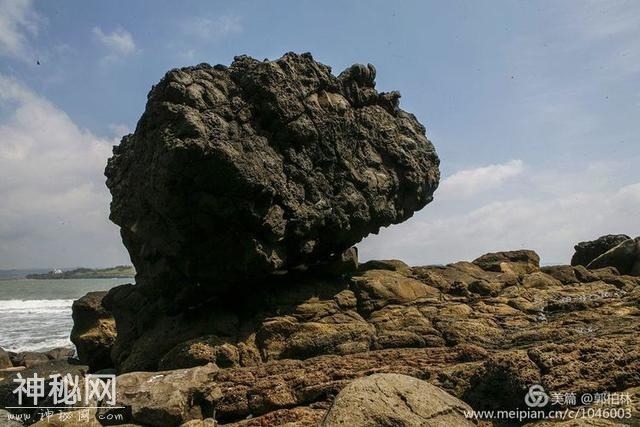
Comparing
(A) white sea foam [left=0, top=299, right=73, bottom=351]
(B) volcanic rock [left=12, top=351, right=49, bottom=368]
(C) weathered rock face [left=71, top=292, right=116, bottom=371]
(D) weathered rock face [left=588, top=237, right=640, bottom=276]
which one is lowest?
(A) white sea foam [left=0, top=299, right=73, bottom=351]

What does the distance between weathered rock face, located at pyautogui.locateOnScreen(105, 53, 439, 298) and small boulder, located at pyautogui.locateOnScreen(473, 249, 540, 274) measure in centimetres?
491

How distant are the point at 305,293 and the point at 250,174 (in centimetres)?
501

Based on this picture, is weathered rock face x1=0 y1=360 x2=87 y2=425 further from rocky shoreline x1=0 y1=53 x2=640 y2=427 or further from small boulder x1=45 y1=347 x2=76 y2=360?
small boulder x1=45 y1=347 x2=76 y2=360

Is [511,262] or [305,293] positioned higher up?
[511,262]

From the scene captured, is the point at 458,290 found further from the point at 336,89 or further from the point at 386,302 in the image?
the point at 336,89

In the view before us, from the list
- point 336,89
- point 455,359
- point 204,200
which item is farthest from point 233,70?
point 455,359

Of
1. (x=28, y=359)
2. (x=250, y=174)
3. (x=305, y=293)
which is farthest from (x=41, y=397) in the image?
(x=28, y=359)

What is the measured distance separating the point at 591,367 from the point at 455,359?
10.5 feet

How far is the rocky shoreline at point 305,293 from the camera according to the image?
10.3 m

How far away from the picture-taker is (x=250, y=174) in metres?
14.7

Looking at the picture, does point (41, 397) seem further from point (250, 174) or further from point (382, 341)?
point (382, 341)

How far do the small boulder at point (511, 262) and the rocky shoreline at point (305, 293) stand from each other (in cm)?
12

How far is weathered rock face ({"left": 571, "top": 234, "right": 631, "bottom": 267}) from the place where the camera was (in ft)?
89.0

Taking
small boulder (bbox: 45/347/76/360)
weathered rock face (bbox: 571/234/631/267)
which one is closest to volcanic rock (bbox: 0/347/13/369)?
small boulder (bbox: 45/347/76/360)
